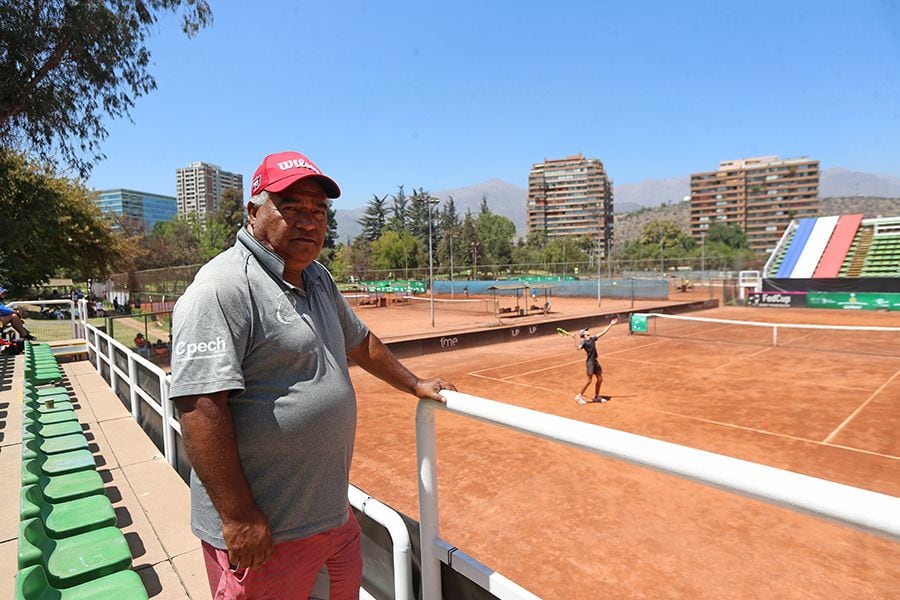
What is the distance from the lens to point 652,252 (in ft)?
370

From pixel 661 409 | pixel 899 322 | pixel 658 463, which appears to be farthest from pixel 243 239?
pixel 899 322

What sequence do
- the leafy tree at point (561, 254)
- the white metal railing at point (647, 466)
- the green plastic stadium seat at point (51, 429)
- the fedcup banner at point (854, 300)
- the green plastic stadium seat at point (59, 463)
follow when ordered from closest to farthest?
the white metal railing at point (647, 466)
the green plastic stadium seat at point (59, 463)
the green plastic stadium seat at point (51, 429)
the fedcup banner at point (854, 300)
the leafy tree at point (561, 254)

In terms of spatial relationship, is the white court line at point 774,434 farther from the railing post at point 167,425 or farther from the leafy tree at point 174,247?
the leafy tree at point 174,247

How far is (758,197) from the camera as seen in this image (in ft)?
526

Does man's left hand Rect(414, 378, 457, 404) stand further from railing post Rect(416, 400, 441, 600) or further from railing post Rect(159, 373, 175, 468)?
railing post Rect(159, 373, 175, 468)

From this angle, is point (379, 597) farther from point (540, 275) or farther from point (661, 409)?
point (540, 275)

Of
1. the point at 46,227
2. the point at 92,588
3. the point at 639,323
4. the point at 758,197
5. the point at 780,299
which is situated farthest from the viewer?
the point at 758,197

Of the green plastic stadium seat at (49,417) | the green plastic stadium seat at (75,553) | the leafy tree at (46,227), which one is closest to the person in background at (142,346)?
the green plastic stadium seat at (49,417)

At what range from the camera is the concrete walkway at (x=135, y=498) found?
10.3 feet

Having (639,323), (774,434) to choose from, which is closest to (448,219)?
(639,323)

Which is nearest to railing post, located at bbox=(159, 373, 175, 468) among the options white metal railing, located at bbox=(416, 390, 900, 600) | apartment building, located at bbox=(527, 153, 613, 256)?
white metal railing, located at bbox=(416, 390, 900, 600)

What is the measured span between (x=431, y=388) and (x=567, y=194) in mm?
184931

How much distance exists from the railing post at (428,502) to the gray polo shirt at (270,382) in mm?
260

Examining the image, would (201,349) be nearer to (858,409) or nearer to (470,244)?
(858,409)
